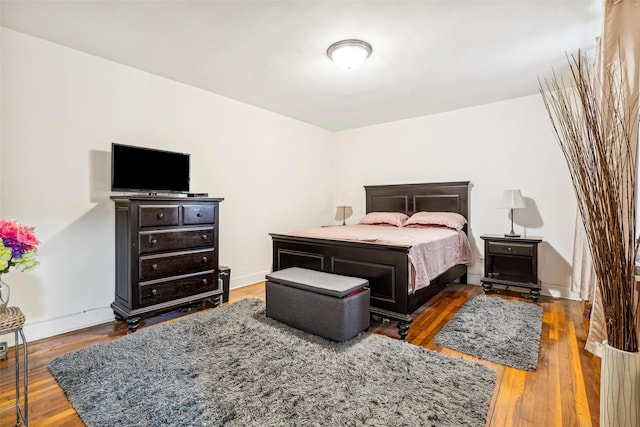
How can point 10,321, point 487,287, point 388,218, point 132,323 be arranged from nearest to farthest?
point 10,321 → point 132,323 → point 487,287 → point 388,218

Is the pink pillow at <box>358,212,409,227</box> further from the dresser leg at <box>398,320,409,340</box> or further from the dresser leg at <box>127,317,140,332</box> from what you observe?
the dresser leg at <box>127,317,140,332</box>

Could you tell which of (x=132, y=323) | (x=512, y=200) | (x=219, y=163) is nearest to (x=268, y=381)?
(x=132, y=323)

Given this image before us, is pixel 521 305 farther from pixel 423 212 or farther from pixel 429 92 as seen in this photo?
pixel 429 92

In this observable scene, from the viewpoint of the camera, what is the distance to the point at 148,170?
9.36 ft

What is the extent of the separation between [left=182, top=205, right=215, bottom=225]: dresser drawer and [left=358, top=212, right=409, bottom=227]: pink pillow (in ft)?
7.45

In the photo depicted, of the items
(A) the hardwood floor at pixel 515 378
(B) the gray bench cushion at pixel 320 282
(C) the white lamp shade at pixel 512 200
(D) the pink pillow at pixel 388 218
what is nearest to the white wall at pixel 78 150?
(A) the hardwood floor at pixel 515 378

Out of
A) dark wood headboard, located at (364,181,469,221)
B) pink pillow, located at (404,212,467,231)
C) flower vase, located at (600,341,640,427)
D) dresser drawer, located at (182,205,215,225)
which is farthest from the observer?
dark wood headboard, located at (364,181,469,221)

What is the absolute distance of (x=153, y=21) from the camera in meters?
2.24

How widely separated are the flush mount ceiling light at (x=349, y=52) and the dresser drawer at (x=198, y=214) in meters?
1.85

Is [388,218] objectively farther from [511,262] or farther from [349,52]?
[349,52]

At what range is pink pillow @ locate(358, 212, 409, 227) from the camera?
422 cm

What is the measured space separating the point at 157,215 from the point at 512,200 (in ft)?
12.4

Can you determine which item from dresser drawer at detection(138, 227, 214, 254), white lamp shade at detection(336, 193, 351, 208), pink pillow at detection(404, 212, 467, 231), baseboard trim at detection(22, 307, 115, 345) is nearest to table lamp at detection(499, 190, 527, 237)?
pink pillow at detection(404, 212, 467, 231)

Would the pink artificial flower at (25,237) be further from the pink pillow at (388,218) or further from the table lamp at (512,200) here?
the table lamp at (512,200)
